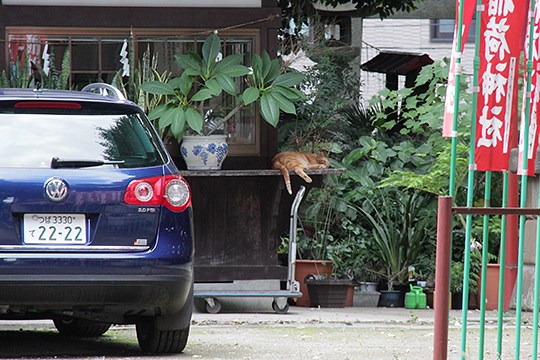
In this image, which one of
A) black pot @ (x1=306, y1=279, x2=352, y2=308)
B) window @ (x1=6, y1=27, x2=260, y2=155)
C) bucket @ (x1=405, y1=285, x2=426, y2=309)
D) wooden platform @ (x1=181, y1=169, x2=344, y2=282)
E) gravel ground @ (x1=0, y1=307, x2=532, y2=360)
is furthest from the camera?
bucket @ (x1=405, y1=285, x2=426, y2=309)

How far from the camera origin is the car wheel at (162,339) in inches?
302

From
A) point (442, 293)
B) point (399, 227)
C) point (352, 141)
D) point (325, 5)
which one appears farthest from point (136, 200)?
point (325, 5)

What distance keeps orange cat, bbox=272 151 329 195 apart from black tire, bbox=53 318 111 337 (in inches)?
97.5

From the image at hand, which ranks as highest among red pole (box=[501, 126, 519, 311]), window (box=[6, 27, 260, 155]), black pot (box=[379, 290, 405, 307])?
window (box=[6, 27, 260, 155])

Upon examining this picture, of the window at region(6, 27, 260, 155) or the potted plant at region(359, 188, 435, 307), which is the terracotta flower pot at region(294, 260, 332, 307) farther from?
the window at region(6, 27, 260, 155)

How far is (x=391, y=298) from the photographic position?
39.7 feet

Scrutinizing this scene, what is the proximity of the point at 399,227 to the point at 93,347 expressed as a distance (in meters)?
4.88

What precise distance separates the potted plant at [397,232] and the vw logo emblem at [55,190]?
560 cm

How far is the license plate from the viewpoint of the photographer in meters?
6.99

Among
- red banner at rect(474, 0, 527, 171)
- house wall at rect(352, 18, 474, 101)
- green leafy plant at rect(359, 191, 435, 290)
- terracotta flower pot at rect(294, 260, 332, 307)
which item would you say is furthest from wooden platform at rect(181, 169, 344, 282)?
house wall at rect(352, 18, 474, 101)

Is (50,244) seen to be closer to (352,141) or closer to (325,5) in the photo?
(352,141)

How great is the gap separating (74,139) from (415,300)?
17.7 ft

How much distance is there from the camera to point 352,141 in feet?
44.3

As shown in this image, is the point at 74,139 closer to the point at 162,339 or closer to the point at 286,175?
the point at 162,339
